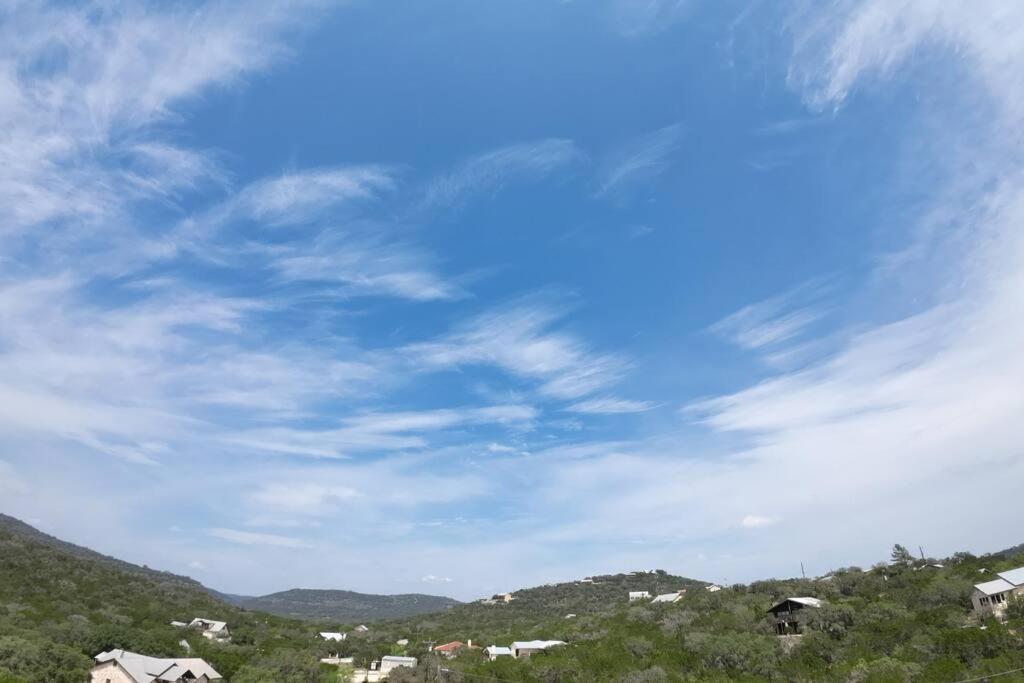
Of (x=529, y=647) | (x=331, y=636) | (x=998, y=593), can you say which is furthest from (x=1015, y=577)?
(x=331, y=636)

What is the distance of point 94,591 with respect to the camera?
3036 inches

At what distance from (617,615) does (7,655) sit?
68450mm

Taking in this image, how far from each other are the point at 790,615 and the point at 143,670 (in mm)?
58834

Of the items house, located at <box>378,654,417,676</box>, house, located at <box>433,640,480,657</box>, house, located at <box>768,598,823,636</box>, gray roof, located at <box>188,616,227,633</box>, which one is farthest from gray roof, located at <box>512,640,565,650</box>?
gray roof, located at <box>188,616,227,633</box>

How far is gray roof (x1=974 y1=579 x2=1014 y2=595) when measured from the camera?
4822 centimetres

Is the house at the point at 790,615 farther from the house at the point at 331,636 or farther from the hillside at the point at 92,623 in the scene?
the house at the point at 331,636

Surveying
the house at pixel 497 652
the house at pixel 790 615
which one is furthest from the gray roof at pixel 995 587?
the house at pixel 497 652

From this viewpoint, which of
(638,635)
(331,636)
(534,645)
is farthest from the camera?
(331,636)

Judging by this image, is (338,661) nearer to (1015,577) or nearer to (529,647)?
(529,647)

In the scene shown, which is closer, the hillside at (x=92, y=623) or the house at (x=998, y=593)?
the hillside at (x=92, y=623)

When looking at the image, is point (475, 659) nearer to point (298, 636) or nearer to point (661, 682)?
point (661, 682)

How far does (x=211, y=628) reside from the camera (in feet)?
262

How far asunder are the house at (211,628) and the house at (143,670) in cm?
2400

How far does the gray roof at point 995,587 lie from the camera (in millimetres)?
48219
